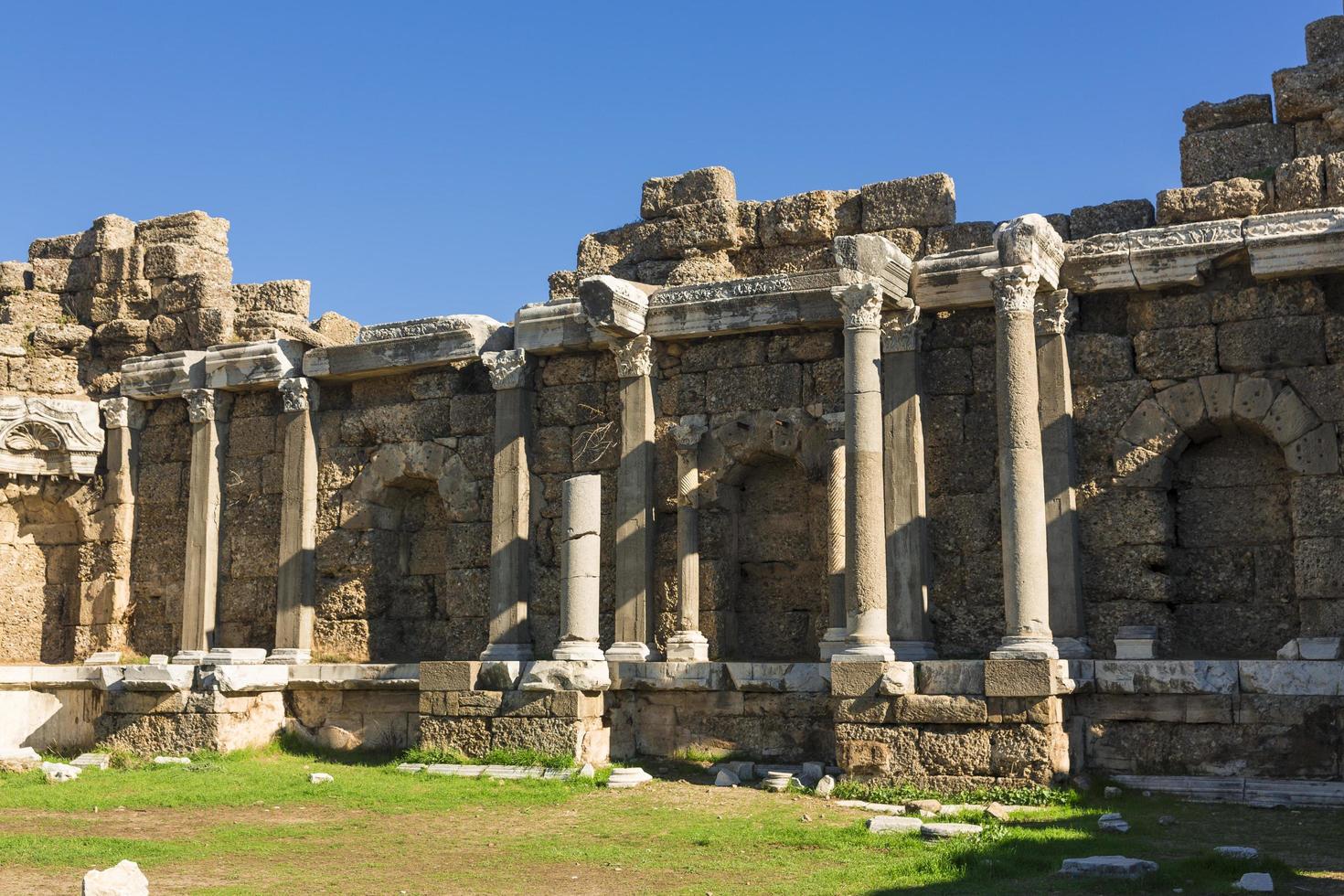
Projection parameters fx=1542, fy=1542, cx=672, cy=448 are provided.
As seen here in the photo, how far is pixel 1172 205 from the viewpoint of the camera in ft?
49.8

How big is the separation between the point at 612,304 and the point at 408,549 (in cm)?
468

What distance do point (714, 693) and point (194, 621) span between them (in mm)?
7307

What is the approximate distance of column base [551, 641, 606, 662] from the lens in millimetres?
15859

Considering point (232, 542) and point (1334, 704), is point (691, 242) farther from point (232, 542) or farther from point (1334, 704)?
point (1334, 704)

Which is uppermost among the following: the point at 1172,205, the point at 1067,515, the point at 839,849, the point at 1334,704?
the point at 1172,205

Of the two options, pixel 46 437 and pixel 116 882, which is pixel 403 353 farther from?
pixel 116 882

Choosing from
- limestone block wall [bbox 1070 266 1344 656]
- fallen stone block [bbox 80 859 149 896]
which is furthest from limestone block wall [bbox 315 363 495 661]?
fallen stone block [bbox 80 859 149 896]

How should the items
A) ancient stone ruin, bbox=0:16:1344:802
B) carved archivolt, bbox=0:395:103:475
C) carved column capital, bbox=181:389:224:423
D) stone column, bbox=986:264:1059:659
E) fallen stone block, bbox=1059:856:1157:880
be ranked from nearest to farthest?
fallen stone block, bbox=1059:856:1157:880 → stone column, bbox=986:264:1059:659 → ancient stone ruin, bbox=0:16:1344:802 → carved column capital, bbox=181:389:224:423 → carved archivolt, bbox=0:395:103:475

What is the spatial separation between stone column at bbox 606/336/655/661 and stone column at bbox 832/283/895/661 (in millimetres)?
2711

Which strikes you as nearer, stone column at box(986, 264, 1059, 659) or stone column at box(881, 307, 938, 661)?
stone column at box(986, 264, 1059, 659)

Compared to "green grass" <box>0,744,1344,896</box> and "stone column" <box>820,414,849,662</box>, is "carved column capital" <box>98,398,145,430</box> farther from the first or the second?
"stone column" <box>820,414,849,662</box>

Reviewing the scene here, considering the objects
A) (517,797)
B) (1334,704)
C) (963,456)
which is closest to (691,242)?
(963,456)

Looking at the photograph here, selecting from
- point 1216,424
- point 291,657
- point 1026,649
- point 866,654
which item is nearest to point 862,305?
point 866,654

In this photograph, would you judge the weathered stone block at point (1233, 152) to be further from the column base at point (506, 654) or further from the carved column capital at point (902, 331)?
the column base at point (506, 654)
